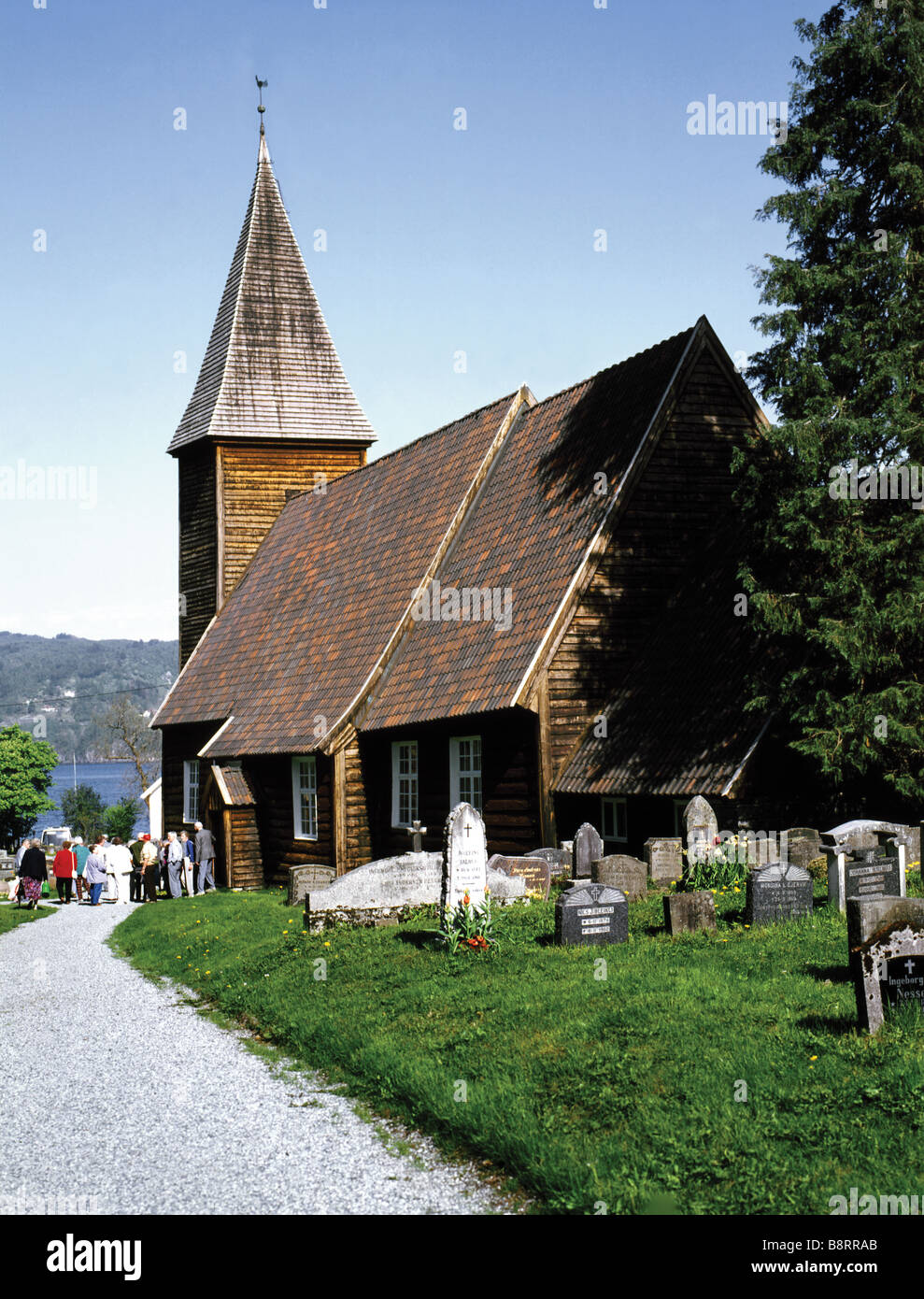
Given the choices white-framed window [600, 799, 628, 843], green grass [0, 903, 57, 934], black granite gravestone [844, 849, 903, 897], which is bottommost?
green grass [0, 903, 57, 934]

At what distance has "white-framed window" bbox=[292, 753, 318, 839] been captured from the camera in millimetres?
28031

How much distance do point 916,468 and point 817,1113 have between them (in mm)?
11498

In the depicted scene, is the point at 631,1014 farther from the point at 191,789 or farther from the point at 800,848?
the point at 191,789

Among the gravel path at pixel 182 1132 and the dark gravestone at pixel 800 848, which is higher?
the dark gravestone at pixel 800 848

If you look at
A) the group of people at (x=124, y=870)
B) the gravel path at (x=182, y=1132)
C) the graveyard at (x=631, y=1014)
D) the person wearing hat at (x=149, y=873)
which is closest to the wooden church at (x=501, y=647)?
the group of people at (x=124, y=870)

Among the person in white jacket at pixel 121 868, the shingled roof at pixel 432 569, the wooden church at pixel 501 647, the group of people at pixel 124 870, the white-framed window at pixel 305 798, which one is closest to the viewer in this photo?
the wooden church at pixel 501 647

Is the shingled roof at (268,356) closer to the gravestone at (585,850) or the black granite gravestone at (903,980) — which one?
the gravestone at (585,850)

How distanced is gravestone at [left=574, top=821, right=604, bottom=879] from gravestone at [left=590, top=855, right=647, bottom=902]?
93.0 inches

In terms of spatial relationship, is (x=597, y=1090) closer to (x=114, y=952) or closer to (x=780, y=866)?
(x=780, y=866)

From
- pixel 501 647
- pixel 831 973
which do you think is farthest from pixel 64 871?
pixel 831 973

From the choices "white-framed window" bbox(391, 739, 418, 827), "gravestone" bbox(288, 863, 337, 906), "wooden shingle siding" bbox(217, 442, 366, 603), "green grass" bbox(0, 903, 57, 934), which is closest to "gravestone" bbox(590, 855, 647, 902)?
"gravestone" bbox(288, 863, 337, 906)

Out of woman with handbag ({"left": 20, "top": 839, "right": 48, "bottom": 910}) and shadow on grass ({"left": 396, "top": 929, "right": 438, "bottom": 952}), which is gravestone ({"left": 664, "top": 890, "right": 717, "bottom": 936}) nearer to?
shadow on grass ({"left": 396, "top": 929, "right": 438, "bottom": 952})

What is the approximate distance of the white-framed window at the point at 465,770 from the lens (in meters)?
23.7

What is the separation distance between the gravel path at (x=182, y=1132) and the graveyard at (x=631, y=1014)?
1.49 feet
